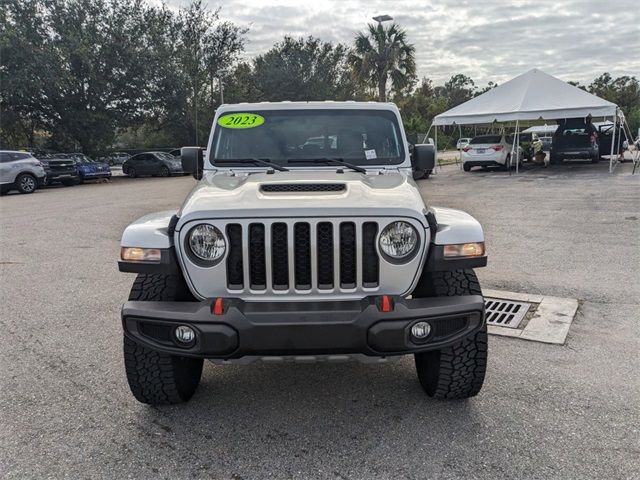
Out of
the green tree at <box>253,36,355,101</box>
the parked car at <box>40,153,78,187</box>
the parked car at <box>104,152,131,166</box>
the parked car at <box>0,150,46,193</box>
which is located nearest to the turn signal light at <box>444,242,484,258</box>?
the parked car at <box>0,150,46,193</box>

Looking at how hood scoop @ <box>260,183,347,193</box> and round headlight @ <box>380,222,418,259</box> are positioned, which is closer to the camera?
round headlight @ <box>380,222,418,259</box>

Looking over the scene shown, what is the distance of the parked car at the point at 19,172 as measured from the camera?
55.5ft

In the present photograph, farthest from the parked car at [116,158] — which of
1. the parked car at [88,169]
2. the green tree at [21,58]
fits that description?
the parked car at [88,169]

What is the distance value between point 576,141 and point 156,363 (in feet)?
73.5

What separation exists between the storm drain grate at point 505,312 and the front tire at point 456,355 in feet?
4.73

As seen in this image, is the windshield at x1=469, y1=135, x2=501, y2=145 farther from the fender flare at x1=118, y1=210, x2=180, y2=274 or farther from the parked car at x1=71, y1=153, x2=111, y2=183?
the fender flare at x1=118, y1=210, x2=180, y2=274

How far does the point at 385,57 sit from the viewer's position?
3266 centimetres

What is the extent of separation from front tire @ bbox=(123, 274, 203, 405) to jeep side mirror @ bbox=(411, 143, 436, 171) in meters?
2.12

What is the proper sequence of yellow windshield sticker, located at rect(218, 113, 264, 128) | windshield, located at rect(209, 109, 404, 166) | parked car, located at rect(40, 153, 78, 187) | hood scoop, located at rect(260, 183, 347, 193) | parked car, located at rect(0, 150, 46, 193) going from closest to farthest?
hood scoop, located at rect(260, 183, 347, 193), windshield, located at rect(209, 109, 404, 166), yellow windshield sticker, located at rect(218, 113, 264, 128), parked car, located at rect(0, 150, 46, 193), parked car, located at rect(40, 153, 78, 187)

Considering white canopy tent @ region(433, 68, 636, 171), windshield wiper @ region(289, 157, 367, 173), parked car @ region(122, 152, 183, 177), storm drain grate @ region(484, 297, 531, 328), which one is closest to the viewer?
windshield wiper @ region(289, 157, 367, 173)

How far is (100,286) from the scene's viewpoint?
5.74 meters

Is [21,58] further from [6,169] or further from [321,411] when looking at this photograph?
[321,411]

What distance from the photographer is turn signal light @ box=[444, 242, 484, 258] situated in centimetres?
274

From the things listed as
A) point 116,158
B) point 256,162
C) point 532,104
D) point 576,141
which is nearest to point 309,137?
point 256,162
